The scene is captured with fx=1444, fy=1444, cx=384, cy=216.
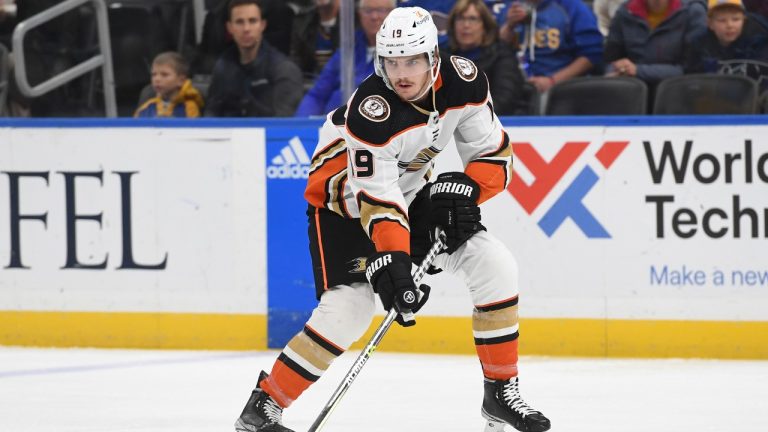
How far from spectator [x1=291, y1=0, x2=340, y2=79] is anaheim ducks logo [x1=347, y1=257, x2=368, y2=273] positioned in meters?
3.19

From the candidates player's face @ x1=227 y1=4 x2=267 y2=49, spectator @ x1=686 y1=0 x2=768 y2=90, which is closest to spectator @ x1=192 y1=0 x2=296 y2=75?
player's face @ x1=227 y1=4 x2=267 y2=49

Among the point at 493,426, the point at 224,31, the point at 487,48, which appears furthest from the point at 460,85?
the point at 224,31

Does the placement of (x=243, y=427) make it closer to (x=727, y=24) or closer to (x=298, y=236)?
(x=298, y=236)

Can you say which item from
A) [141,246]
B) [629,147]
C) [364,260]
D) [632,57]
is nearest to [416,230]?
[364,260]

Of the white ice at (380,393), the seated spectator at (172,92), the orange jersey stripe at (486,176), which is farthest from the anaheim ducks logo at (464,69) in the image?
the seated spectator at (172,92)

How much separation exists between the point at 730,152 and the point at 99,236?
259cm

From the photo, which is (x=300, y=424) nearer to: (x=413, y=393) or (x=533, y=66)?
(x=413, y=393)

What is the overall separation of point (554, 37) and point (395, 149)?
9.81ft

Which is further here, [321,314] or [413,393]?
[413,393]

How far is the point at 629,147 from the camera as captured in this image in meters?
5.62

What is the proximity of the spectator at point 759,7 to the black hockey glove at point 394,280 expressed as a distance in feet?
10.6

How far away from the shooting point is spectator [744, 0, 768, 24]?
20.7 ft

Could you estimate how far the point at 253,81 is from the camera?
6512 millimetres

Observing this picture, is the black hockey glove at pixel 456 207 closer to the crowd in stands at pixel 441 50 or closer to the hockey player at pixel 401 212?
the hockey player at pixel 401 212
